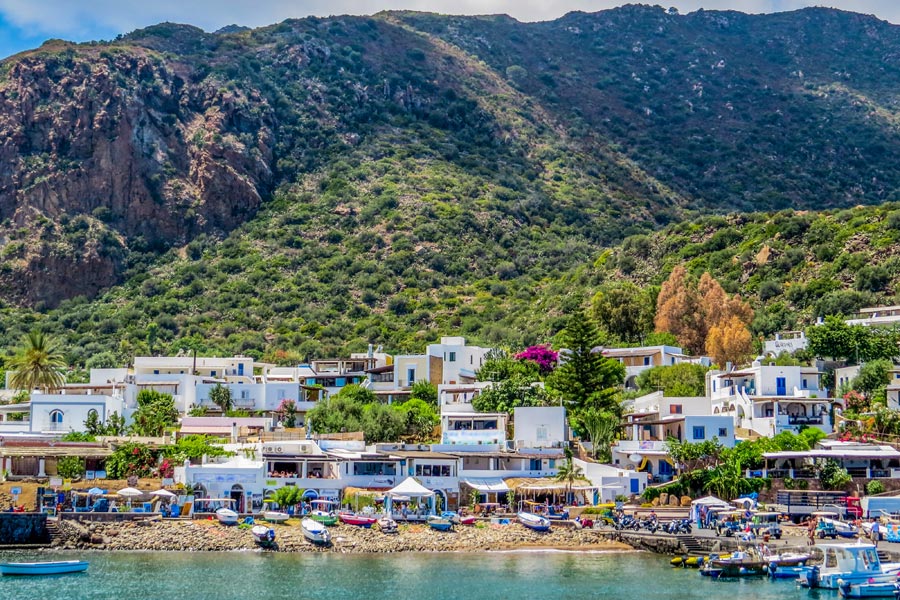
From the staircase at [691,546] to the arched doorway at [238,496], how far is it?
71.1 ft

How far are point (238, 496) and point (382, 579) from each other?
16.4m

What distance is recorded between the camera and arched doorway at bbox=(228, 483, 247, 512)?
6550cm

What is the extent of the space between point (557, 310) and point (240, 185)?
1939 inches

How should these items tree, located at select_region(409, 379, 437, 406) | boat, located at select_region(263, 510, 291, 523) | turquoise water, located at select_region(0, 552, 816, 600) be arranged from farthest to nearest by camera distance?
tree, located at select_region(409, 379, 437, 406) → boat, located at select_region(263, 510, 291, 523) → turquoise water, located at select_region(0, 552, 816, 600)

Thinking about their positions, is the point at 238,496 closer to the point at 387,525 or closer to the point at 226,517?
the point at 226,517

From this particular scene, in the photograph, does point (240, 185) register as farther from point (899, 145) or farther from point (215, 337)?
point (899, 145)

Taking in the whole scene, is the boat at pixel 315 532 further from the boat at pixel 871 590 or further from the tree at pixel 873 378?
the tree at pixel 873 378

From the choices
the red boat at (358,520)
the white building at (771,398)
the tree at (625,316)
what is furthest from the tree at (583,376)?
the tree at (625,316)

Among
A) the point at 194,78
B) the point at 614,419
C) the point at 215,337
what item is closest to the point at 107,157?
the point at 194,78

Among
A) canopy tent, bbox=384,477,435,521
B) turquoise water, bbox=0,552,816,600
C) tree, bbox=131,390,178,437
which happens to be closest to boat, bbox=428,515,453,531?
canopy tent, bbox=384,477,435,521

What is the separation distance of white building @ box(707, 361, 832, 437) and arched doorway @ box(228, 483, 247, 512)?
2812 cm

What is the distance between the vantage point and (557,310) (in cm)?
11562

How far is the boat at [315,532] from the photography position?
5881cm

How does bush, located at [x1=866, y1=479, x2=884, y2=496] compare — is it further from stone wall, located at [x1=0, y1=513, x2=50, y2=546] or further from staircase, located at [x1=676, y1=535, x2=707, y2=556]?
stone wall, located at [x1=0, y1=513, x2=50, y2=546]
